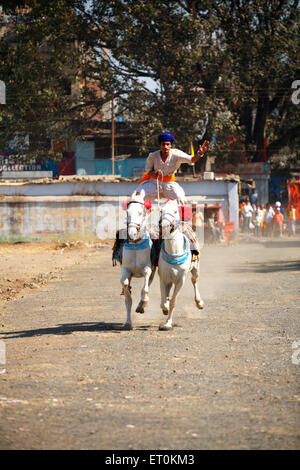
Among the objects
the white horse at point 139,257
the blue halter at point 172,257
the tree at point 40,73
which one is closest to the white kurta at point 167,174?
the white horse at point 139,257

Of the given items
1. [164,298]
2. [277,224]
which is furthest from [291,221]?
[164,298]

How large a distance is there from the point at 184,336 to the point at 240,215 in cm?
3058

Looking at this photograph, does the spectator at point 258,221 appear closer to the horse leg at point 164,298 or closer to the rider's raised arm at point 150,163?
the rider's raised arm at point 150,163

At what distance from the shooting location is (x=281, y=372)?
747 centimetres

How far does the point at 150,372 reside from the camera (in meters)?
7.50

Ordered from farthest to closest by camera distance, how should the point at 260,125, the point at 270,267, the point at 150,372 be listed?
the point at 260,125, the point at 270,267, the point at 150,372

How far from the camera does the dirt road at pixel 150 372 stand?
17.5 ft

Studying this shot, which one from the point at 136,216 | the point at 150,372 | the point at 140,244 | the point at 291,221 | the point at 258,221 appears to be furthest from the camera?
the point at 258,221

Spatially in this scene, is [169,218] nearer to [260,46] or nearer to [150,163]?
[150,163]

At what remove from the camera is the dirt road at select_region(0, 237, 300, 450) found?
5.34 m

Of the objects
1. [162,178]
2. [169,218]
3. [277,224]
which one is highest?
[162,178]

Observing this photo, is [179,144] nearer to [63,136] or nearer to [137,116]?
[137,116]

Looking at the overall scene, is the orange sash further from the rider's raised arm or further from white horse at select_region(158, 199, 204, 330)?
white horse at select_region(158, 199, 204, 330)

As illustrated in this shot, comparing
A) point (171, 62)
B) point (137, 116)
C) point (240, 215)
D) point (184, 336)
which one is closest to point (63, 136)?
point (137, 116)
